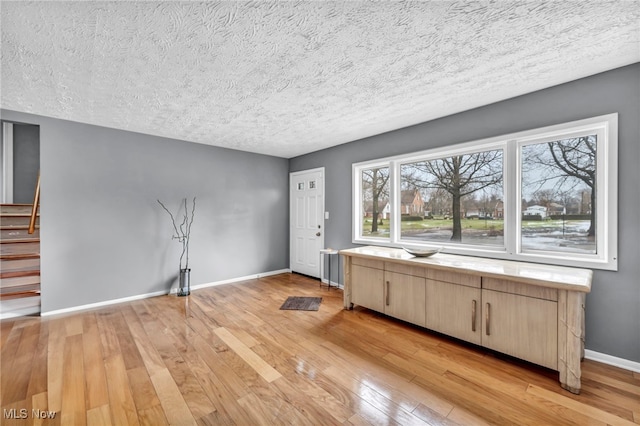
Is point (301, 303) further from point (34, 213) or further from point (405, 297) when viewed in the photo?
point (34, 213)

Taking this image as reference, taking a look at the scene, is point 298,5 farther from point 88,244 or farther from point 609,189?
point 88,244

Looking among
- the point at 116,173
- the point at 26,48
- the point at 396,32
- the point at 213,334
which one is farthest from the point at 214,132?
the point at 396,32

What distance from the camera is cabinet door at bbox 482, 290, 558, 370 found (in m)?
2.02

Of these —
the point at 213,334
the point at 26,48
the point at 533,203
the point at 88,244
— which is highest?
the point at 26,48

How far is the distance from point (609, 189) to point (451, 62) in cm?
168

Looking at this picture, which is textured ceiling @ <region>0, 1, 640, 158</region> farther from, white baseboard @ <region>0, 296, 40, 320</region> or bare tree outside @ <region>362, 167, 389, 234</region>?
white baseboard @ <region>0, 296, 40, 320</region>

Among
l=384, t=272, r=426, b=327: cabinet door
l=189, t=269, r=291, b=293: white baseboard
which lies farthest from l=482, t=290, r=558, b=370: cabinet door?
l=189, t=269, r=291, b=293: white baseboard

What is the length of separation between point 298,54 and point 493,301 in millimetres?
2575

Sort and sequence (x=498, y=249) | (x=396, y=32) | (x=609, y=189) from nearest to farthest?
(x=396, y=32) < (x=609, y=189) < (x=498, y=249)

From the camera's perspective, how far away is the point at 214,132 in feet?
12.5

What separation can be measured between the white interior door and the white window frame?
4.07 feet

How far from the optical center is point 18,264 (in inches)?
135

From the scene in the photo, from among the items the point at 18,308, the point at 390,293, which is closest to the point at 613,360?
the point at 390,293

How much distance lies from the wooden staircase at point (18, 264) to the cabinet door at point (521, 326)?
514 cm
